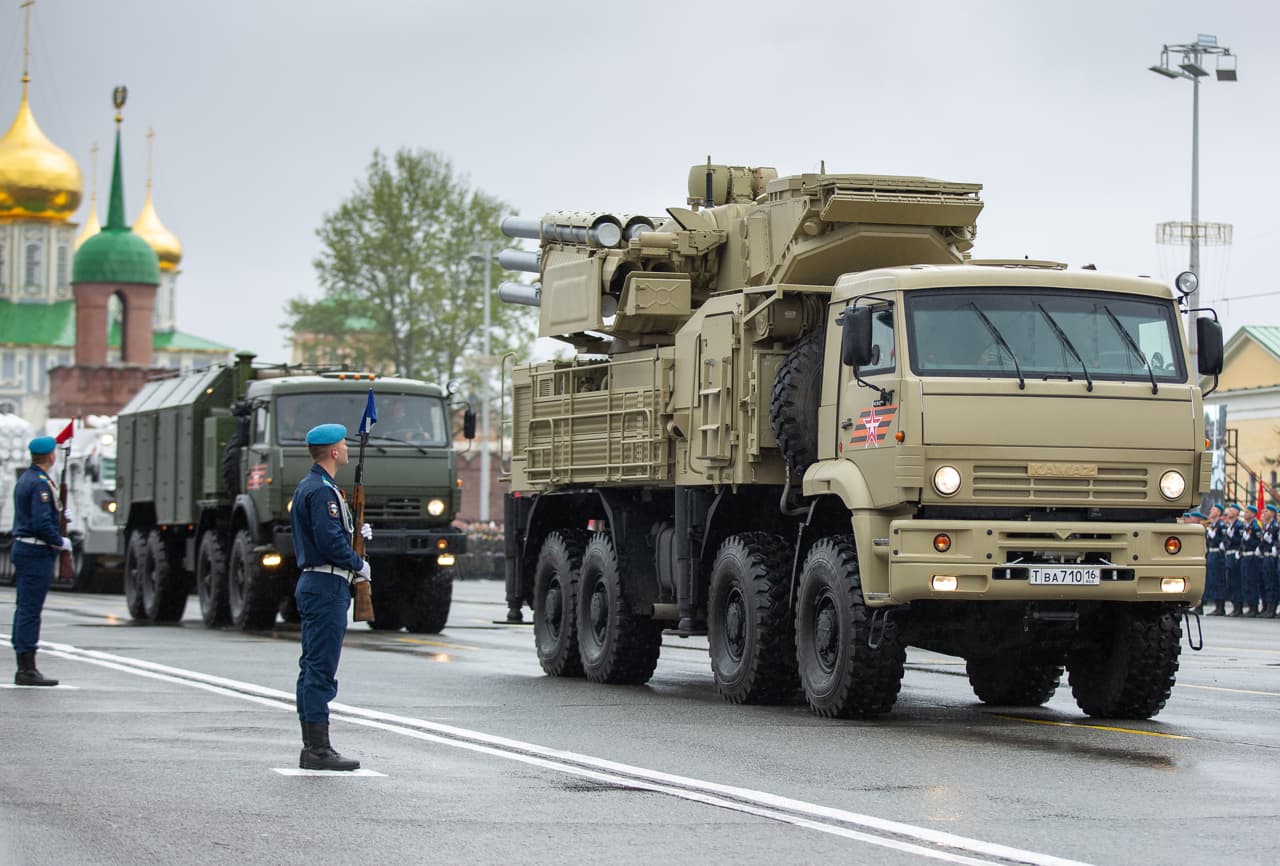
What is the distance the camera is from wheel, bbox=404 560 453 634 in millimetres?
27344

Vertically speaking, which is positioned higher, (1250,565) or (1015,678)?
(1250,565)

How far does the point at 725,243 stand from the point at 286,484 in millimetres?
9284

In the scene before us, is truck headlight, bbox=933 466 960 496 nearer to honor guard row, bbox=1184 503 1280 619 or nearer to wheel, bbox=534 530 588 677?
wheel, bbox=534 530 588 677

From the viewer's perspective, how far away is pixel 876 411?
14.9 metres

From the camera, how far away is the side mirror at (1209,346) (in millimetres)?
15078

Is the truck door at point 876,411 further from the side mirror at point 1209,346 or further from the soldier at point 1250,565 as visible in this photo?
the soldier at point 1250,565

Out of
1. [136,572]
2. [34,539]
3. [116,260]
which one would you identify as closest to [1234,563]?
[136,572]

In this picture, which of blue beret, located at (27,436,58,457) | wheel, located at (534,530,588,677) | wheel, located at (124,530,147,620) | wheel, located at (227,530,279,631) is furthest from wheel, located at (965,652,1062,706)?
wheel, located at (124,530,147,620)

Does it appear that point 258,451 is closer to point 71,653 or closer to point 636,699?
point 71,653

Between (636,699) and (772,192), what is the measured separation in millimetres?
3994

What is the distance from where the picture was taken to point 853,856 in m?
9.06

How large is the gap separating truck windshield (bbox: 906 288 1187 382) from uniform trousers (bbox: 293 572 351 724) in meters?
4.45

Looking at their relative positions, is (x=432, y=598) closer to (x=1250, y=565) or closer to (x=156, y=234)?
(x=1250, y=565)

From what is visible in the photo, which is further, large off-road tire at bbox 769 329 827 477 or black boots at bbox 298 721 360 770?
large off-road tire at bbox 769 329 827 477
